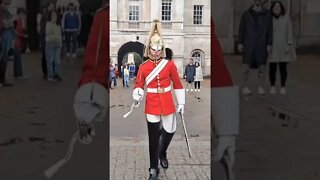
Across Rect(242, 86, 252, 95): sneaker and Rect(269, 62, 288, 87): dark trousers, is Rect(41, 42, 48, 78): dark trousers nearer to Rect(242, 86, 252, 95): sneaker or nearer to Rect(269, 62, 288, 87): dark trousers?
Rect(242, 86, 252, 95): sneaker

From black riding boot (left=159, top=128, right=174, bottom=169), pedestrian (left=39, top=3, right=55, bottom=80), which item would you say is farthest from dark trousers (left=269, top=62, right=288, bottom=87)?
pedestrian (left=39, top=3, right=55, bottom=80)

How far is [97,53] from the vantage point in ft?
9.10

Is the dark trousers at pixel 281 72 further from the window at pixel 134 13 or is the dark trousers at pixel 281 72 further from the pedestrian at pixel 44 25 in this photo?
the pedestrian at pixel 44 25

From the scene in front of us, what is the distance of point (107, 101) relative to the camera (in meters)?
2.82

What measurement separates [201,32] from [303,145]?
0.73 m

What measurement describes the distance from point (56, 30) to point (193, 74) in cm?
69

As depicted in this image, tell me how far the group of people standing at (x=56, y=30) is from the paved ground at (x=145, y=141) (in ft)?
1.06

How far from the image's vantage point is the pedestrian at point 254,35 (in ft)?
9.09

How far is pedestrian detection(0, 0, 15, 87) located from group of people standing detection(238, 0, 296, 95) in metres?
1.06

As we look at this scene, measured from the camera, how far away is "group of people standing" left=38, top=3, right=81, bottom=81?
9.23 ft

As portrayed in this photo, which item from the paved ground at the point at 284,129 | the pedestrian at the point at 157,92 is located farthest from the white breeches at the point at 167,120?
the paved ground at the point at 284,129

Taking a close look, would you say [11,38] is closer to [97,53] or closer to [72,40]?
[72,40]

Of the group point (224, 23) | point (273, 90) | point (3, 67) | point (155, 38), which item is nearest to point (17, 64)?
point (3, 67)

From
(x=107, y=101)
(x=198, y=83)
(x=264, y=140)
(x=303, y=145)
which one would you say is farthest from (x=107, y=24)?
(x=303, y=145)
